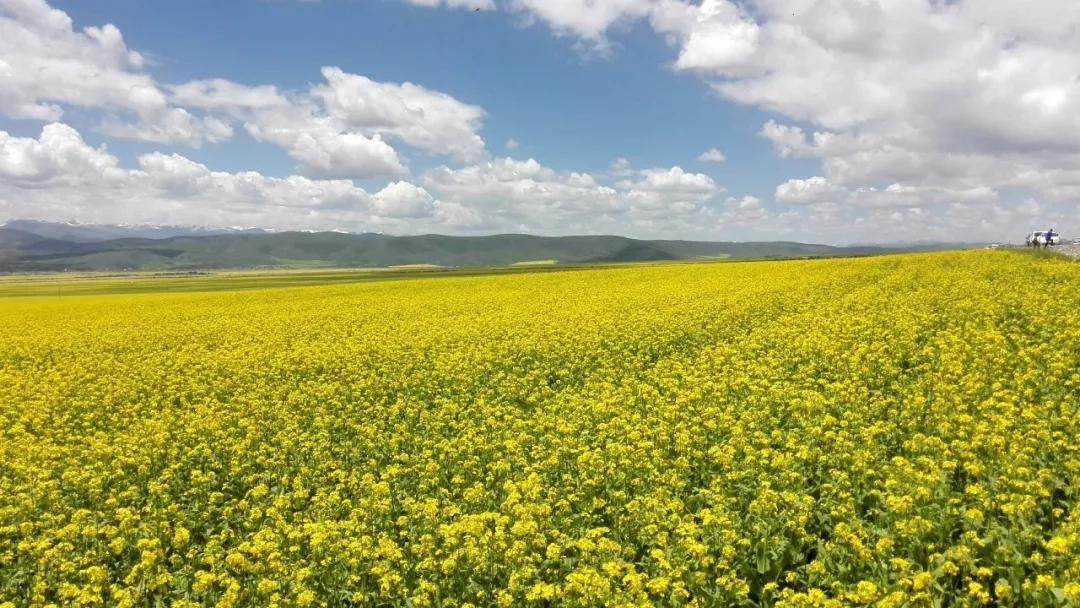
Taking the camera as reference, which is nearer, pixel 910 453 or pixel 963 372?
pixel 910 453

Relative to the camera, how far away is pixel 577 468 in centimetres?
1085

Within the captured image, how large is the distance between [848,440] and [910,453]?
907mm

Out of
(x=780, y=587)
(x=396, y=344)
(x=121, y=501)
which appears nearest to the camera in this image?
(x=780, y=587)

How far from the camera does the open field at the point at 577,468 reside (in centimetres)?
712

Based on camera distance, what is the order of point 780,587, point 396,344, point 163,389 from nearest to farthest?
point 780,587 → point 163,389 → point 396,344

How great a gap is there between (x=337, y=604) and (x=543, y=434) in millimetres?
6134

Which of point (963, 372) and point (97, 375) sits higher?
point (963, 372)

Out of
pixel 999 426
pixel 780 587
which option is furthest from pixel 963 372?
pixel 780 587

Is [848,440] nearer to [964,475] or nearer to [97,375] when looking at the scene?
[964,475]

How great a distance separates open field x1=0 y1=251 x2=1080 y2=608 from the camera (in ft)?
23.4

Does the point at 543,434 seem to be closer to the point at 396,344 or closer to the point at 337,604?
the point at 337,604

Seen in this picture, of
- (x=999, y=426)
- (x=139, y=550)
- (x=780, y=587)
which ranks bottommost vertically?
Answer: (x=139, y=550)

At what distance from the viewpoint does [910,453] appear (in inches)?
386

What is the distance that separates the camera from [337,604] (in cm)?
767
